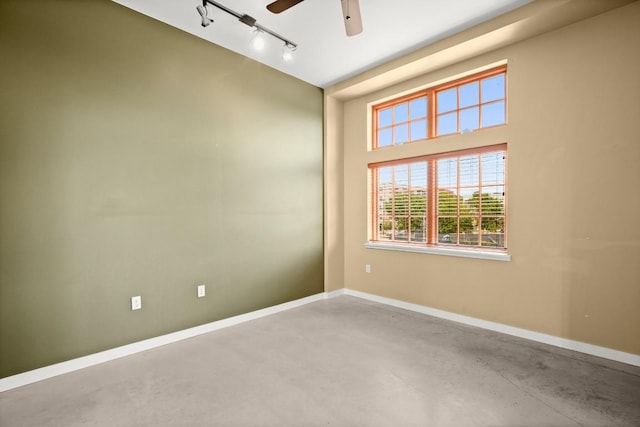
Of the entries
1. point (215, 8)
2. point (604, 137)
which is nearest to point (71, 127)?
point (215, 8)

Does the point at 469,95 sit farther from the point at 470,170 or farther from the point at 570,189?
the point at 570,189

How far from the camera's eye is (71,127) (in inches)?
93.7

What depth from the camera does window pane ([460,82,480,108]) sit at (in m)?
3.36

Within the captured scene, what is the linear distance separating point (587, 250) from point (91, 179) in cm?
414

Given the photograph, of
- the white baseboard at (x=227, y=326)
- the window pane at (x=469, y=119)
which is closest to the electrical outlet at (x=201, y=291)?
the white baseboard at (x=227, y=326)

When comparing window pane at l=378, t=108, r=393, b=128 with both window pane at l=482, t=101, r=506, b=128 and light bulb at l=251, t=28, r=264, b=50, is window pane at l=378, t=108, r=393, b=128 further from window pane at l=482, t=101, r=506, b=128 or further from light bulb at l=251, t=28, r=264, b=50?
light bulb at l=251, t=28, r=264, b=50

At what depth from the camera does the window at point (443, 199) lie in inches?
126

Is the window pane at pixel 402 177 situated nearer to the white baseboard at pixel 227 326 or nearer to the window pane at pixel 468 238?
the window pane at pixel 468 238

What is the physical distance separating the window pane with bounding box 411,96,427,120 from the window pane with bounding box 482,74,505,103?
2.19 ft

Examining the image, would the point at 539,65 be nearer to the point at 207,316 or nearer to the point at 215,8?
the point at 215,8

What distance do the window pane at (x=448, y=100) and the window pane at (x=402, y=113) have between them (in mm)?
436

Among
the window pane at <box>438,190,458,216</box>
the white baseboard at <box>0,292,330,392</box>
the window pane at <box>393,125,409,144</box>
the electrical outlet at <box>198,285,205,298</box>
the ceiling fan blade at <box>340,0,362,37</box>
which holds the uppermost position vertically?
the ceiling fan blade at <box>340,0,362,37</box>

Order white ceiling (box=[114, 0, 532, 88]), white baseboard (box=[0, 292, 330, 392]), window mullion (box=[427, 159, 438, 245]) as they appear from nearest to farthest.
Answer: white baseboard (box=[0, 292, 330, 392]) → white ceiling (box=[114, 0, 532, 88]) → window mullion (box=[427, 159, 438, 245])

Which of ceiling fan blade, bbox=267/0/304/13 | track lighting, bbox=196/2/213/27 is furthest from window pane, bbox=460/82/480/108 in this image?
track lighting, bbox=196/2/213/27
